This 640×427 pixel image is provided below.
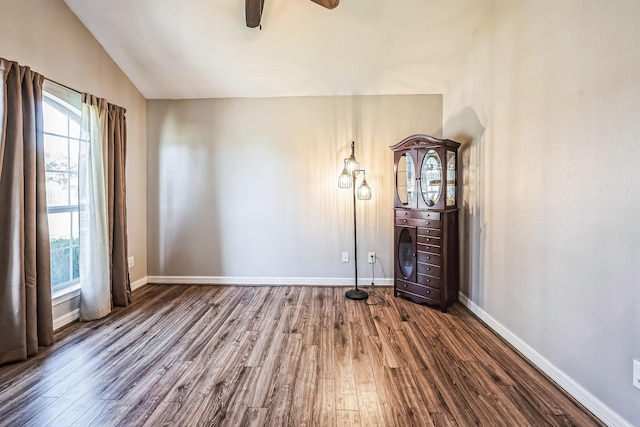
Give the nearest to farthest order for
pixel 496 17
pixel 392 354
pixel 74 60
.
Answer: pixel 392 354
pixel 496 17
pixel 74 60

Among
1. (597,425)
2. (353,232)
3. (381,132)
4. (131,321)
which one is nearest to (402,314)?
(353,232)

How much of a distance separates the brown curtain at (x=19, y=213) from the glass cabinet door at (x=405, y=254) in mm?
3283

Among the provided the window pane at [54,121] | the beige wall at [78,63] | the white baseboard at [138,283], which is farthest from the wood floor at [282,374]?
the window pane at [54,121]

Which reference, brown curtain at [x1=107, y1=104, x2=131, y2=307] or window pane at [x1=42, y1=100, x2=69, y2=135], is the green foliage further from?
window pane at [x1=42, y1=100, x2=69, y2=135]

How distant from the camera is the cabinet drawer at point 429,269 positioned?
2.95 m

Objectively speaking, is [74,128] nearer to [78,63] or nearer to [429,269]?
[78,63]

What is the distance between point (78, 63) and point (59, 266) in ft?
6.34

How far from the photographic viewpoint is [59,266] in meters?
2.76

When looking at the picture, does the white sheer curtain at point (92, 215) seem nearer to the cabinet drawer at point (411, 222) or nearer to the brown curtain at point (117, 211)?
the brown curtain at point (117, 211)

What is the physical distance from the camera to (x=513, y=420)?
5.03ft

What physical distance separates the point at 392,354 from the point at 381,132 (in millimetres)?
2558

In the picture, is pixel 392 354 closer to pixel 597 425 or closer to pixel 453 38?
pixel 597 425

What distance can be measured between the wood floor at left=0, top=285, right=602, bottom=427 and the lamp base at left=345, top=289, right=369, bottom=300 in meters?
0.33

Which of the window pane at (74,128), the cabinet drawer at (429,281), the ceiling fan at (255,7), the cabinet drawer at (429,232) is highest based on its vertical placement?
the ceiling fan at (255,7)
